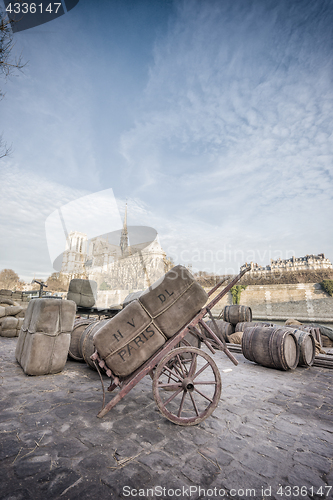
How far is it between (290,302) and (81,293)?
117 ft

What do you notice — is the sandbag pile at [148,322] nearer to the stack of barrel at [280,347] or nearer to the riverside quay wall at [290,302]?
the stack of barrel at [280,347]

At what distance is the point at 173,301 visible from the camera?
316 centimetres

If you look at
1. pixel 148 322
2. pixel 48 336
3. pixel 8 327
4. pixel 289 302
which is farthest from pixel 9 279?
pixel 148 322

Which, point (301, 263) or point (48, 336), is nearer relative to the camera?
point (48, 336)

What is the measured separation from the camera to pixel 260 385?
480 cm

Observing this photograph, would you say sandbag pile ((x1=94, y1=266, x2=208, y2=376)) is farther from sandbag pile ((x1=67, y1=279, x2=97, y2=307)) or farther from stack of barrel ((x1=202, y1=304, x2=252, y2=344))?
sandbag pile ((x1=67, y1=279, x2=97, y2=307))

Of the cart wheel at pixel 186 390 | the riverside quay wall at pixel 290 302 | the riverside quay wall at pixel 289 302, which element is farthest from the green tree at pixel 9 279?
the cart wheel at pixel 186 390

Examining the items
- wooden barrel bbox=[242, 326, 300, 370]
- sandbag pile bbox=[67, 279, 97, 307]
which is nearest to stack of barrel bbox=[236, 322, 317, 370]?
wooden barrel bbox=[242, 326, 300, 370]

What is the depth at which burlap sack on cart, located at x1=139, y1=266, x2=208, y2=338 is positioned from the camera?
3125mm

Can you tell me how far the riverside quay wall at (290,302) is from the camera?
111 feet

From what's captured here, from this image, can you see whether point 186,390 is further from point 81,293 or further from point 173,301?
point 81,293

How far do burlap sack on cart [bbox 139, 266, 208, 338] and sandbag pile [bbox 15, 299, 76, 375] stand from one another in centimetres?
275

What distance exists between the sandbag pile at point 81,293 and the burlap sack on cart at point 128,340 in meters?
8.42

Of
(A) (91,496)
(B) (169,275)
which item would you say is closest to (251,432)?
(A) (91,496)
